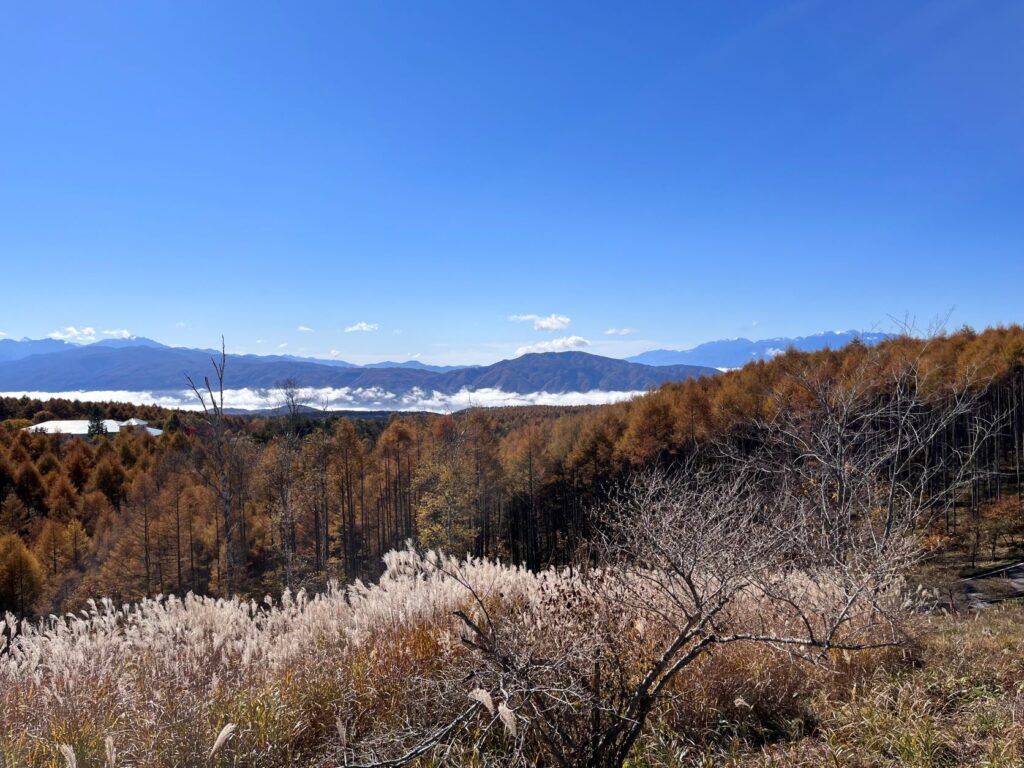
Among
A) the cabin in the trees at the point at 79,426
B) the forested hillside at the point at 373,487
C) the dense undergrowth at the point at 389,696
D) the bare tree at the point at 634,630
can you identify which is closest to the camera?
the bare tree at the point at 634,630

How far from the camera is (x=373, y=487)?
1847 inches

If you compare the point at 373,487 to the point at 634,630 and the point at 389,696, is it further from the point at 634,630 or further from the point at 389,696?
the point at 634,630

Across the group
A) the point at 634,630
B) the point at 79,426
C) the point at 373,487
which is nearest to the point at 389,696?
the point at 634,630

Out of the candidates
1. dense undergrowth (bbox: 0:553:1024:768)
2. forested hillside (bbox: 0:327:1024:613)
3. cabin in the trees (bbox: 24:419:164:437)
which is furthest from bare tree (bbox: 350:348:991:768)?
cabin in the trees (bbox: 24:419:164:437)

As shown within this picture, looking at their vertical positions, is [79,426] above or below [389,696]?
below

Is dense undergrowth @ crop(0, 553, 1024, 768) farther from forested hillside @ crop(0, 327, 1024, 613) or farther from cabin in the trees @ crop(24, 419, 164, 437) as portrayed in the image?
cabin in the trees @ crop(24, 419, 164, 437)

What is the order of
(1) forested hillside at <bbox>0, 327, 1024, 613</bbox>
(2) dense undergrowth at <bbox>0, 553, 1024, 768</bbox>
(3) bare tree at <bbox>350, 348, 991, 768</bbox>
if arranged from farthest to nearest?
(1) forested hillside at <bbox>0, 327, 1024, 613</bbox> < (2) dense undergrowth at <bbox>0, 553, 1024, 768</bbox> < (3) bare tree at <bbox>350, 348, 991, 768</bbox>

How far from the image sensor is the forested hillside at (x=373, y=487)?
3266 centimetres

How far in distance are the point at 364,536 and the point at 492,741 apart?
4462 centimetres

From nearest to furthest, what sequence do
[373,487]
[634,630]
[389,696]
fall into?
1. [389,696]
2. [634,630]
3. [373,487]

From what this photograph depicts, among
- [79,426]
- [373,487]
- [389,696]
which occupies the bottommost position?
[373,487]

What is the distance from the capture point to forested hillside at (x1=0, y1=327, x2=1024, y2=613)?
3266 cm

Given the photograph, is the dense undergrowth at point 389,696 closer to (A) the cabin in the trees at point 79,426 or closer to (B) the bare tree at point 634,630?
(B) the bare tree at point 634,630

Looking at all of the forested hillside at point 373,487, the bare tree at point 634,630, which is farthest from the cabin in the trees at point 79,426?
the bare tree at point 634,630
